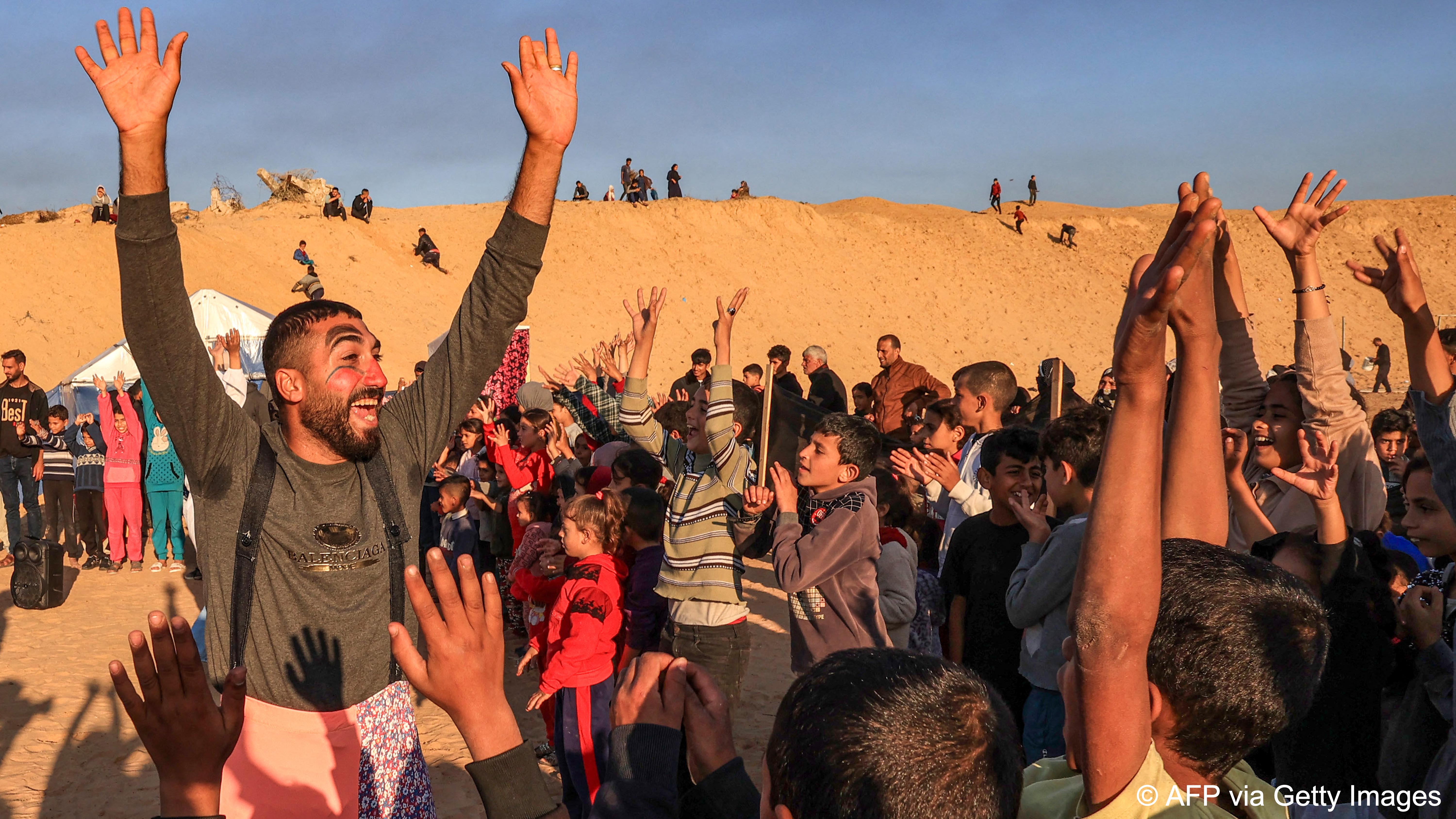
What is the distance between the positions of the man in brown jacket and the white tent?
8891 mm

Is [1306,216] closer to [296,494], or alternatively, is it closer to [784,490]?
[784,490]

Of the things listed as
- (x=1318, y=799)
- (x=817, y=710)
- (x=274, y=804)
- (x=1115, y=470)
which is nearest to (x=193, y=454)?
(x=274, y=804)

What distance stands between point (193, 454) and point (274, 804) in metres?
0.86

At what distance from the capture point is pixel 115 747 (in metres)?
6.06

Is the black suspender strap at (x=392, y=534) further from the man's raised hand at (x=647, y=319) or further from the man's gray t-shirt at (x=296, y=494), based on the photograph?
the man's raised hand at (x=647, y=319)

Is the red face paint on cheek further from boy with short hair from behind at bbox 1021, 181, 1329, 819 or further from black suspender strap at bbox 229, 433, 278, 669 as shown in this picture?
boy with short hair from behind at bbox 1021, 181, 1329, 819

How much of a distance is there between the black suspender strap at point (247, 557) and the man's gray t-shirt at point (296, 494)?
0.08 ft

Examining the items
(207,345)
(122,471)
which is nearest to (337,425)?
(122,471)

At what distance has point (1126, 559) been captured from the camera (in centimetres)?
140

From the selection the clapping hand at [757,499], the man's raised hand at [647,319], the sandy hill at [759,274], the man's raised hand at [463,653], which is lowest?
the clapping hand at [757,499]

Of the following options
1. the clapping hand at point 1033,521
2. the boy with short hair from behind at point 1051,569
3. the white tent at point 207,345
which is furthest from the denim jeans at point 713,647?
the white tent at point 207,345

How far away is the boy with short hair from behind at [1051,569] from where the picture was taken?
10.8 ft

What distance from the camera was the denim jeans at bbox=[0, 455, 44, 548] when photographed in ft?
36.1

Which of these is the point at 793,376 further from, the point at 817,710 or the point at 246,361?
the point at 817,710
